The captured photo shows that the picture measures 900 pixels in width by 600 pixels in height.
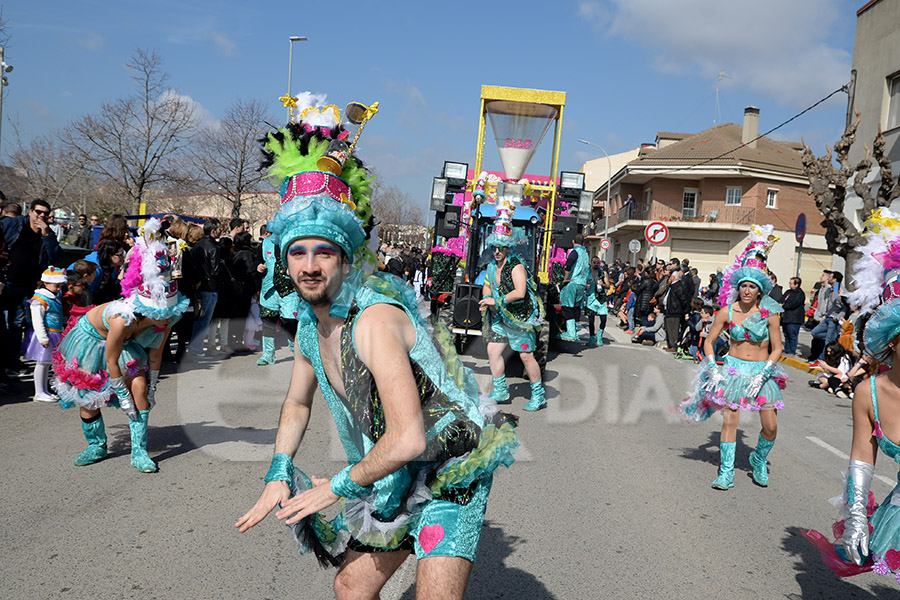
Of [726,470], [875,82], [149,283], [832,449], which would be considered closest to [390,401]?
[149,283]

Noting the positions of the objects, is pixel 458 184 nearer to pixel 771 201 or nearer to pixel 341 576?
pixel 341 576

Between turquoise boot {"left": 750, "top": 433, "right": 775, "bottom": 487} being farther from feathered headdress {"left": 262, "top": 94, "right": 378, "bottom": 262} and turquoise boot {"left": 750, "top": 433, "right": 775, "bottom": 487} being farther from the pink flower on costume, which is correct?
feathered headdress {"left": 262, "top": 94, "right": 378, "bottom": 262}

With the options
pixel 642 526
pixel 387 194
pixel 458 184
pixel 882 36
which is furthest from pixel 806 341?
pixel 387 194

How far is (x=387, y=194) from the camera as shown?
190 feet

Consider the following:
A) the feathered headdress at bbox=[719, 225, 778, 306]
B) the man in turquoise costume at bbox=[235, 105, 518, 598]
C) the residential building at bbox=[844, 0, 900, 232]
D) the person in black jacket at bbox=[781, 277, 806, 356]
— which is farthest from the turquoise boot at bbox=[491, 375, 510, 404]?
the residential building at bbox=[844, 0, 900, 232]

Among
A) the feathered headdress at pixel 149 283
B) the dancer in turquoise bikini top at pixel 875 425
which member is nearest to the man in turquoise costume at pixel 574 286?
the feathered headdress at pixel 149 283

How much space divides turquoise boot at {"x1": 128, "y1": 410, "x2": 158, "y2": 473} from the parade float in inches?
227

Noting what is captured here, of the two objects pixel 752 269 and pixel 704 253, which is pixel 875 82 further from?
pixel 704 253

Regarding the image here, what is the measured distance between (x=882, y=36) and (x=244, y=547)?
20822 millimetres

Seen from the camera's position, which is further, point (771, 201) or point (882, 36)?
point (771, 201)

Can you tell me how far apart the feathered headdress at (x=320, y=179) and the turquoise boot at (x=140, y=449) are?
3230mm

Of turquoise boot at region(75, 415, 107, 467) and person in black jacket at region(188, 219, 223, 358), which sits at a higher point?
→ person in black jacket at region(188, 219, 223, 358)

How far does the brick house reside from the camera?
37219 mm

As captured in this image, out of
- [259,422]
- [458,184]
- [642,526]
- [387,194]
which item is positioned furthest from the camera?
[387,194]
